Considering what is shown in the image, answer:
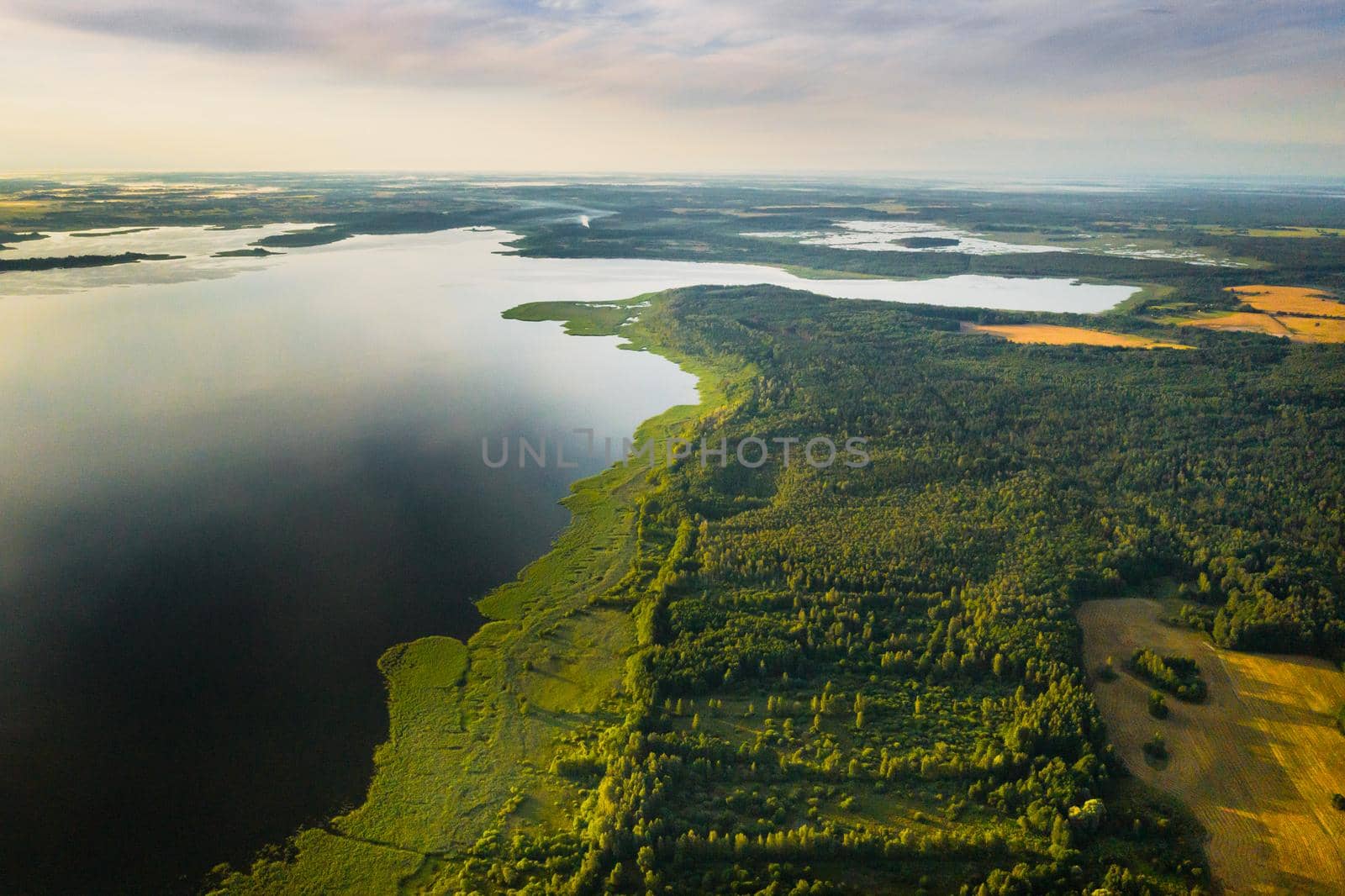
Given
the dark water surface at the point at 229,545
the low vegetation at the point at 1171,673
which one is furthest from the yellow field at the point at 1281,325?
the low vegetation at the point at 1171,673

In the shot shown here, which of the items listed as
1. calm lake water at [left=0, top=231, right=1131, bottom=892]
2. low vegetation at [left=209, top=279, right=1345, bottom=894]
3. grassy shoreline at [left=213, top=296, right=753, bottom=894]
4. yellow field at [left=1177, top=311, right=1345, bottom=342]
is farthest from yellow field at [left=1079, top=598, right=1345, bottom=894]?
yellow field at [left=1177, top=311, right=1345, bottom=342]

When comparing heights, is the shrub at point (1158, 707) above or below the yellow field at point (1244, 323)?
below

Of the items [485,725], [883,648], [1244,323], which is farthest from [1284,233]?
[485,725]

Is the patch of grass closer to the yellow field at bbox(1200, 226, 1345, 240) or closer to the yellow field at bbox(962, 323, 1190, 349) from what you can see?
the yellow field at bbox(962, 323, 1190, 349)

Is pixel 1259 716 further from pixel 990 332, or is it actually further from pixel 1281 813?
pixel 990 332

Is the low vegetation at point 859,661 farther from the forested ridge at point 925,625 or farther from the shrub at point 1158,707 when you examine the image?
the shrub at point 1158,707

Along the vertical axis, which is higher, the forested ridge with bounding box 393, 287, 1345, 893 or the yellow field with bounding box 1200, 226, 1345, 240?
the yellow field with bounding box 1200, 226, 1345, 240

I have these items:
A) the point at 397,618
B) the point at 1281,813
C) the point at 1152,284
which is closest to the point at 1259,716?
the point at 1281,813
